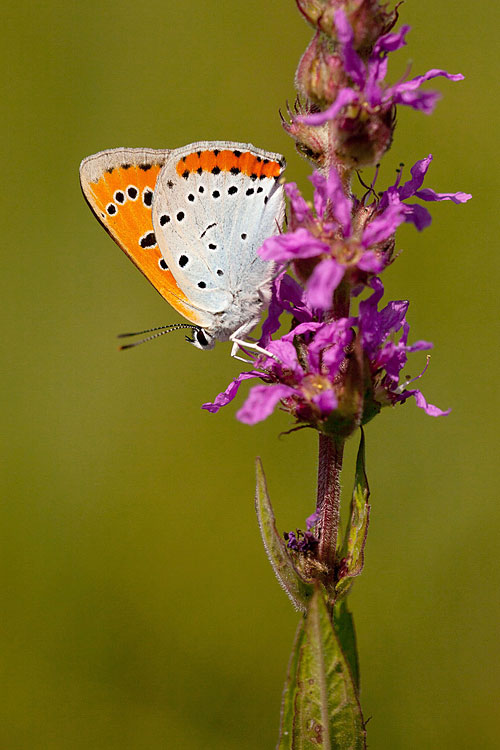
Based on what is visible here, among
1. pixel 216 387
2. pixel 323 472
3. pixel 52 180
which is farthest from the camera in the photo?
pixel 52 180

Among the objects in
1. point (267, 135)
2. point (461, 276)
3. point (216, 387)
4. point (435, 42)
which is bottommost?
point (216, 387)

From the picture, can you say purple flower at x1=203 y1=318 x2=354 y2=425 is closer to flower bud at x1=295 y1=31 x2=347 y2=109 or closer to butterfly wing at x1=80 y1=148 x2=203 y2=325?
flower bud at x1=295 y1=31 x2=347 y2=109

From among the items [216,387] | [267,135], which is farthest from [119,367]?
[267,135]

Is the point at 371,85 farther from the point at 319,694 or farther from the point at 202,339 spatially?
the point at 319,694

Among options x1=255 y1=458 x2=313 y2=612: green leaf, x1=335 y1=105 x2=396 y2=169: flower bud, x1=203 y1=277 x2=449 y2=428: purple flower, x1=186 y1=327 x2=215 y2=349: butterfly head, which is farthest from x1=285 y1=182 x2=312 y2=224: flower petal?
x1=186 y1=327 x2=215 y2=349: butterfly head

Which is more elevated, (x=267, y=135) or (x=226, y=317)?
(x=267, y=135)

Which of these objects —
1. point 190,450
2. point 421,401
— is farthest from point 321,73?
point 190,450

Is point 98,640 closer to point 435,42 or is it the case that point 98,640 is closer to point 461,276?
point 461,276
